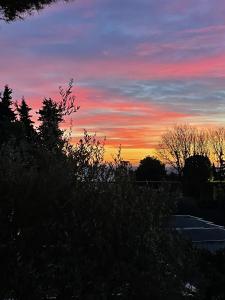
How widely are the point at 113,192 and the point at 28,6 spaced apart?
4.66 metres

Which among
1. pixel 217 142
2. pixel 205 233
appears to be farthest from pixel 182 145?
pixel 205 233

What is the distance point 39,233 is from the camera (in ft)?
14.0

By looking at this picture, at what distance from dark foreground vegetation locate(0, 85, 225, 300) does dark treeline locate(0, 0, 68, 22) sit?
407 centimetres

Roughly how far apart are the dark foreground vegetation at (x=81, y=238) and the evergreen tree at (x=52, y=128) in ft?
A: 1.25

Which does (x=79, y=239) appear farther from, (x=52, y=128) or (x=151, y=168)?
(x=151, y=168)

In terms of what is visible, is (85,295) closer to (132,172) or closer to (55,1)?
(132,172)

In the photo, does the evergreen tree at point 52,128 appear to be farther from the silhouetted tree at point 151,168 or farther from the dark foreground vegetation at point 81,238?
the silhouetted tree at point 151,168

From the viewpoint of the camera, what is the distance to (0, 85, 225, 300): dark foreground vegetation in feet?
13.8

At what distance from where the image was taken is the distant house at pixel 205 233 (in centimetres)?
1441

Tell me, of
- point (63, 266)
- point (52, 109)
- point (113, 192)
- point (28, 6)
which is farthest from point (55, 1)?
point (63, 266)

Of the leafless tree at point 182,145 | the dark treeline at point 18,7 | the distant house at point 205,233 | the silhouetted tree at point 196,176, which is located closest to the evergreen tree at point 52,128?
the dark treeline at point 18,7

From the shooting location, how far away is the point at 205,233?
17531 millimetres

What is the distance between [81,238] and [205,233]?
45.0ft

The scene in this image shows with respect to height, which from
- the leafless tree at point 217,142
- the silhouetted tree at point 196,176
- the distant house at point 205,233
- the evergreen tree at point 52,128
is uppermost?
the leafless tree at point 217,142
